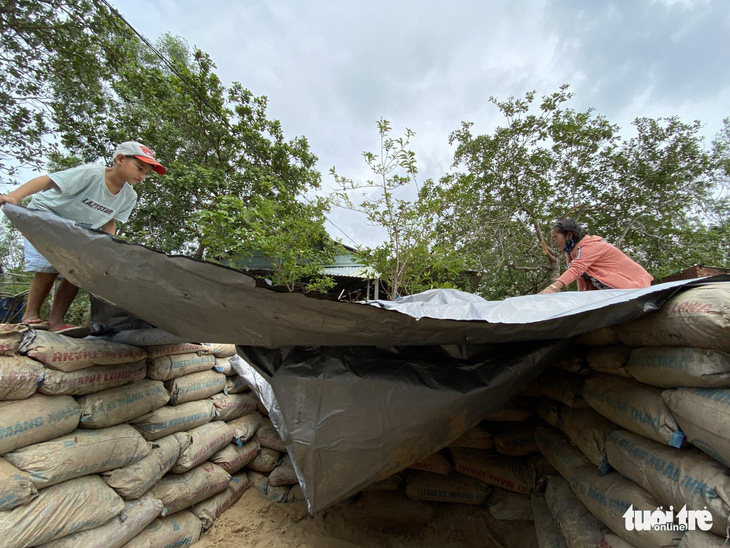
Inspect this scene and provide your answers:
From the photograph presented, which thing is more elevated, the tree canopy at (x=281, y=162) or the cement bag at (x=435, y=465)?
the tree canopy at (x=281, y=162)

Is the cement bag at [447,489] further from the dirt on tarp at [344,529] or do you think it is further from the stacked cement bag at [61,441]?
the stacked cement bag at [61,441]

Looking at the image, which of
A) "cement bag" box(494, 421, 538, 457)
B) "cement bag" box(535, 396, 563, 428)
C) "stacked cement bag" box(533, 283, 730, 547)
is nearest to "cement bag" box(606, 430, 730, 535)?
"stacked cement bag" box(533, 283, 730, 547)

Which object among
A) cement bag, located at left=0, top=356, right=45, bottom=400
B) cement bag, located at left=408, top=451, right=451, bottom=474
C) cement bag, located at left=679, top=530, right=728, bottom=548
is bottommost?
cement bag, located at left=408, top=451, right=451, bottom=474

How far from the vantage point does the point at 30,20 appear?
15.7 feet

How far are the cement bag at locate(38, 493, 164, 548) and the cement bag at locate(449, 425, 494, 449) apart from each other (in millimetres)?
1930

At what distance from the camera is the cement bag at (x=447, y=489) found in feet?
6.79

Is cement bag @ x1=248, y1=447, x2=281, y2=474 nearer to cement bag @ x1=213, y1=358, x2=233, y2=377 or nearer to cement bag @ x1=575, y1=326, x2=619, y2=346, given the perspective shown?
cement bag @ x1=213, y1=358, x2=233, y2=377

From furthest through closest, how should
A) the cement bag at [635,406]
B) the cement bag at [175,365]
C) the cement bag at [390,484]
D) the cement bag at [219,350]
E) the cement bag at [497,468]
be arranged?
the cement bag at [219,350] → the cement bag at [390,484] → the cement bag at [497,468] → the cement bag at [175,365] → the cement bag at [635,406]

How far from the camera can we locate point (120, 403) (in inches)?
61.7

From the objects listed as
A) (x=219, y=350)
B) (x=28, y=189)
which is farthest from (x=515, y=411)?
(x=28, y=189)

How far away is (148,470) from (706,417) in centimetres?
247

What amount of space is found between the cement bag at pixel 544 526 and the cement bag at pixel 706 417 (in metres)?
1.12

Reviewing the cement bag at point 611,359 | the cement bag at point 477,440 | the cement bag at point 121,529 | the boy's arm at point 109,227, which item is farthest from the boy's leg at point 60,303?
the cement bag at point 611,359

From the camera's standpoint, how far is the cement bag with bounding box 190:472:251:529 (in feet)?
6.48
